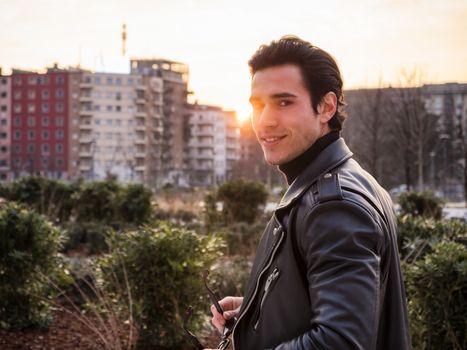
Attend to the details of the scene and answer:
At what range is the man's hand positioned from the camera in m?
2.07

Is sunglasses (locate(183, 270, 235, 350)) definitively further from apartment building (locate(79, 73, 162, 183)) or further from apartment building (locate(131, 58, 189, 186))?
apartment building (locate(79, 73, 162, 183))

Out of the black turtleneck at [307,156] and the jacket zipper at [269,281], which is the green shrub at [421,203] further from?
the jacket zipper at [269,281]

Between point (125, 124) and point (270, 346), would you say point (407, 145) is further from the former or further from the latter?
point (125, 124)

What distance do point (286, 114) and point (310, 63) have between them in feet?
0.54

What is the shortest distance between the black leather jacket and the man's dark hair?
15 cm

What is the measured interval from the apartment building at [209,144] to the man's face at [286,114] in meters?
108

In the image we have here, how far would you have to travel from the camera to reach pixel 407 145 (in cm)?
3650

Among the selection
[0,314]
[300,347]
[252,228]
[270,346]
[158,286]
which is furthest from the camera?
[252,228]

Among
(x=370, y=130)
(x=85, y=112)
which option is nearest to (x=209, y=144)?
(x=85, y=112)

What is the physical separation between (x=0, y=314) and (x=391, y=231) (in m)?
5.56

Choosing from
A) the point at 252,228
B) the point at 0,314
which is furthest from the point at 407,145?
the point at 0,314

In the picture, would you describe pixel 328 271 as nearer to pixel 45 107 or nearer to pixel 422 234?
pixel 422 234

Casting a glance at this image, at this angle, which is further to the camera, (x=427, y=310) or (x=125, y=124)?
(x=125, y=124)

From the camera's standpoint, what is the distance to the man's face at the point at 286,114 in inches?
73.8
